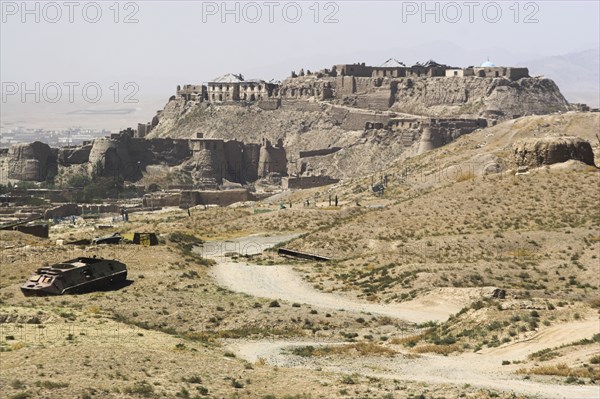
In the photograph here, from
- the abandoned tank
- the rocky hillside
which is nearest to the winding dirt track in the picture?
the abandoned tank

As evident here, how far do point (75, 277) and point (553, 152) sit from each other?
2639 cm

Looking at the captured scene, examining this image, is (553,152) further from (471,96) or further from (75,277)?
(471,96)

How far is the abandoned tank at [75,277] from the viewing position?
3206 cm

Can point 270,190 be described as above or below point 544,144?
below

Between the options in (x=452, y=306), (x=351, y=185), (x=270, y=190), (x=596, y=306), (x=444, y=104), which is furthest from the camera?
(x=444, y=104)

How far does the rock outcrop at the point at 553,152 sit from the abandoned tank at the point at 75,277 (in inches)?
947

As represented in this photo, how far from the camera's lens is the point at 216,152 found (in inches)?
3922

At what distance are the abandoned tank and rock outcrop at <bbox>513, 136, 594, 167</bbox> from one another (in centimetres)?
2407

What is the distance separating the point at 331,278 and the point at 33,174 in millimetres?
59976

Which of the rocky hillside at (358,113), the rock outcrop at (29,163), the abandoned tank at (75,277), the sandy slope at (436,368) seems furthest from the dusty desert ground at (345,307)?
the rocky hillside at (358,113)

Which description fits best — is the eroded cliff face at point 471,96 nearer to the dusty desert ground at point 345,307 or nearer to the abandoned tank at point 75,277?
the dusty desert ground at point 345,307

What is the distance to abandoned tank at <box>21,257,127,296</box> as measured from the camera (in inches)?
1262

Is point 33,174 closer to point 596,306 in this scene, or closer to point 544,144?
point 544,144

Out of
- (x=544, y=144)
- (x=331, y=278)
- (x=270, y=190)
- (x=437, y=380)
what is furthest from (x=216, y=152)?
(x=437, y=380)
